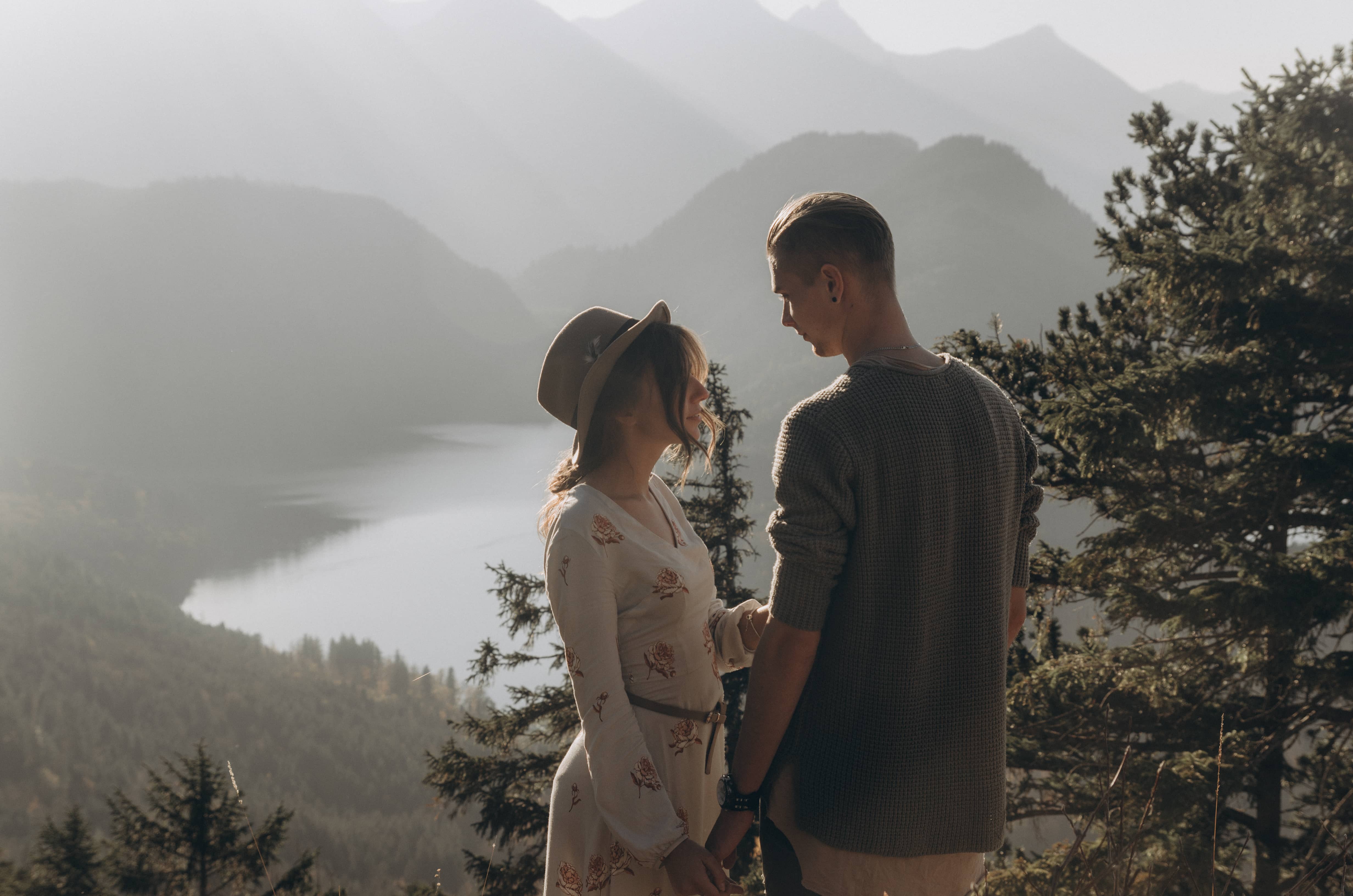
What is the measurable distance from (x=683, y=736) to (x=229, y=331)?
104 m

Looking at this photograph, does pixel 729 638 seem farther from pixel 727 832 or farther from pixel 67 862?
pixel 67 862

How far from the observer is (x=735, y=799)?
4.08ft

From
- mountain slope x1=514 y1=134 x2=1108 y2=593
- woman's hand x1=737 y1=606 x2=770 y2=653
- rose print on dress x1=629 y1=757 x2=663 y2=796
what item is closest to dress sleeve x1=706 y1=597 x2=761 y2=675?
woman's hand x1=737 y1=606 x2=770 y2=653

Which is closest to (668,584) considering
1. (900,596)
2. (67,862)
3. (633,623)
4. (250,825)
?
(633,623)

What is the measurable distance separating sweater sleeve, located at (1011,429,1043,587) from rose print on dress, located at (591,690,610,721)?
2.39 feet

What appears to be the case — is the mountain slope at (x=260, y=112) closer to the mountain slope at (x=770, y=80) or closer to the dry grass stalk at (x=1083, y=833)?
the mountain slope at (x=770, y=80)

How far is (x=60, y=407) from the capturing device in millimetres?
73125

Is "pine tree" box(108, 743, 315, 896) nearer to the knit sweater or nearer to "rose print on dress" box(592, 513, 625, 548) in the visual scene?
"rose print on dress" box(592, 513, 625, 548)

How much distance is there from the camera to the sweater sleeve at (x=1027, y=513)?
4.18 ft

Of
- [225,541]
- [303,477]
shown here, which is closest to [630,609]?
[225,541]

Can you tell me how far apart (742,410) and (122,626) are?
39503 millimetres

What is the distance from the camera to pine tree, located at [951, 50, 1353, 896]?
5039mm

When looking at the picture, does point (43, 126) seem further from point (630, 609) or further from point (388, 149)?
point (630, 609)

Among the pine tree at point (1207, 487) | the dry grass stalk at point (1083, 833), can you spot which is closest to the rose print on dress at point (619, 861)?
the dry grass stalk at point (1083, 833)
